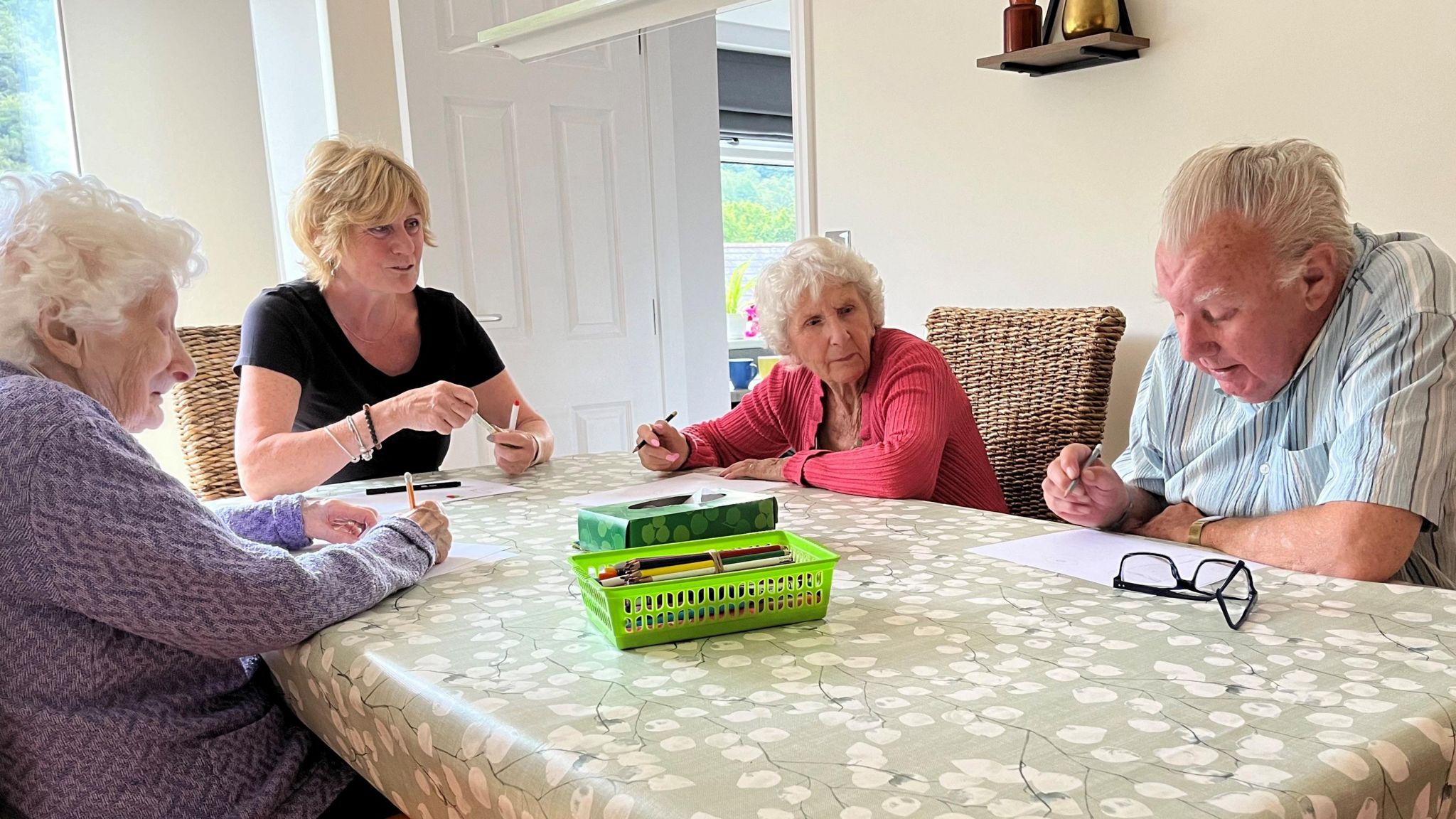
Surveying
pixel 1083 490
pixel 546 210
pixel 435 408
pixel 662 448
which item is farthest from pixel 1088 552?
pixel 546 210

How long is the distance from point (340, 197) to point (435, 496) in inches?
27.1

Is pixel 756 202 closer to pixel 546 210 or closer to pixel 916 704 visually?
pixel 546 210

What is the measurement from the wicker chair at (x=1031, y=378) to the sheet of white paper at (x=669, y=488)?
650 millimetres

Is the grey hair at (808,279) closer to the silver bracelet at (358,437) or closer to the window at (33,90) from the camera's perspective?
the silver bracelet at (358,437)

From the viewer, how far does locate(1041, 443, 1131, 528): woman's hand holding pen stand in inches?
52.3

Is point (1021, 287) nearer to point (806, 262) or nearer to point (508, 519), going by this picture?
point (806, 262)

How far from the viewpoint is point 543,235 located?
3.43 metres

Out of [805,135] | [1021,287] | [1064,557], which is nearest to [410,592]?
[1064,557]

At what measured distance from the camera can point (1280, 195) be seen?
1220mm

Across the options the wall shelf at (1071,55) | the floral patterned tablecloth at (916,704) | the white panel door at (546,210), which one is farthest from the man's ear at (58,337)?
the white panel door at (546,210)

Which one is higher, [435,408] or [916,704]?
[435,408]

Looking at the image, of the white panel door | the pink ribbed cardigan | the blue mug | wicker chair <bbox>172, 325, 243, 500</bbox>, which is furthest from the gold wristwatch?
the blue mug

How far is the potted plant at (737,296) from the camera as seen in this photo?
5852 mm

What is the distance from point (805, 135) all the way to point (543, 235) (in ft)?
3.29
